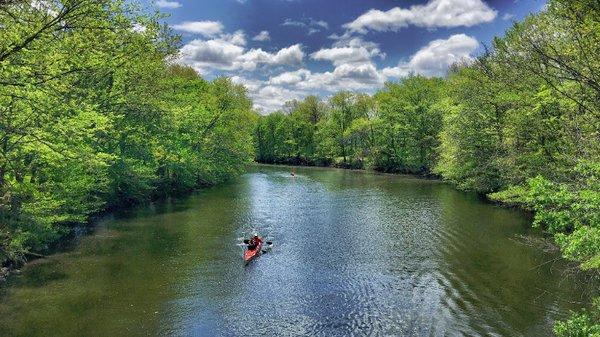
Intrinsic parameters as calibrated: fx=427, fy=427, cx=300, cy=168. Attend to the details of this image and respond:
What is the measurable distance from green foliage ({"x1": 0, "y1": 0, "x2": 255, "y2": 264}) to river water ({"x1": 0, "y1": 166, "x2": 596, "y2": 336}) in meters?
2.91

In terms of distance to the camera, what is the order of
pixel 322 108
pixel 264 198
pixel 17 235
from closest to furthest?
pixel 17 235 < pixel 264 198 < pixel 322 108

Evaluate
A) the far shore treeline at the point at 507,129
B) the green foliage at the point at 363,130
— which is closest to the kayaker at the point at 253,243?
the far shore treeline at the point at 507,129

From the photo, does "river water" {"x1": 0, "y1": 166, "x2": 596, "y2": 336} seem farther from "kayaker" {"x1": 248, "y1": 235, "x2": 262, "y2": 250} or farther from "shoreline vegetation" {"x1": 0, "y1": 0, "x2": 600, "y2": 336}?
"shoreline vegetation" {"x1": 0, "y1": 0, "x2": 600, "y2": 336}

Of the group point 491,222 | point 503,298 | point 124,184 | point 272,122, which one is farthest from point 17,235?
point 272,122

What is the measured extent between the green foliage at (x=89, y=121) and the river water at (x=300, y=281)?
291 cm

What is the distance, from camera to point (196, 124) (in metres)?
47.0

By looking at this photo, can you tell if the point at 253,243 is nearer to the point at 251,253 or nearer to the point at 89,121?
the point at 251,253

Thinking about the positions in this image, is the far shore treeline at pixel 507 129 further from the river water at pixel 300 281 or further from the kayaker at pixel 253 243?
the kayaker at pixel 253 243

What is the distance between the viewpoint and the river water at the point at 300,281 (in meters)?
14.6

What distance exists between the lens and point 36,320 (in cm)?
1452

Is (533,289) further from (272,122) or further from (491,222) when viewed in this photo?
(272,122)

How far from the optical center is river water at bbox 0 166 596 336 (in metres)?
14.6

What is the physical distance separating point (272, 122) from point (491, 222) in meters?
82.3

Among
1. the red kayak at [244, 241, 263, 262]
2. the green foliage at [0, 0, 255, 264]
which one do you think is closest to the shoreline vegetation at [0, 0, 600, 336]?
the green foliage at [0, 0, 255, 264]
